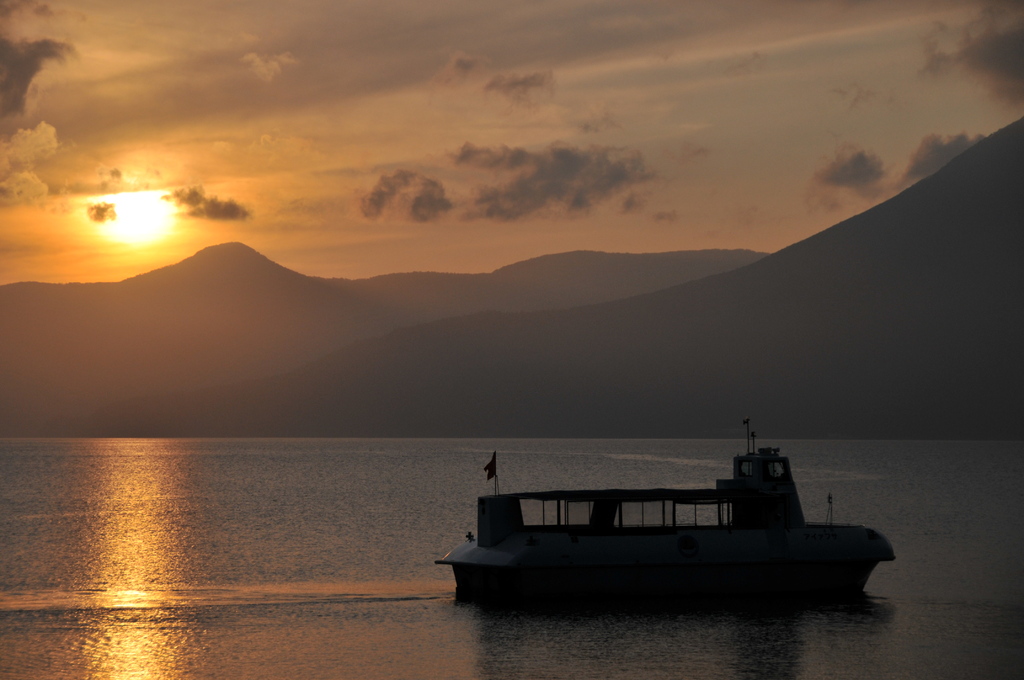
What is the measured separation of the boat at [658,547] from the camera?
56094 mm

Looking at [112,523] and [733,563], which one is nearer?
[733,563]

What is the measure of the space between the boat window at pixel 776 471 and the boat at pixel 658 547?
7 cm

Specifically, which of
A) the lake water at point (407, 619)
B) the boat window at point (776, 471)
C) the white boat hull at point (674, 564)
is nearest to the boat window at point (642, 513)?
the white boat hull at point (674, 564)

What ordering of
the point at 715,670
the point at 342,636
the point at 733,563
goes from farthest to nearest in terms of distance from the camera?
the point at 733,563 → the point at 342,636 → the point at 715,670

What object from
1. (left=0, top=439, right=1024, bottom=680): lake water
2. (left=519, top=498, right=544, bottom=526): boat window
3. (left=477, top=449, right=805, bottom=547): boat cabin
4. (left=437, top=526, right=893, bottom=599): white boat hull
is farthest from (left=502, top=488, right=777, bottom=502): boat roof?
(left=0, top=439, right=1024, bottom=680): lake water

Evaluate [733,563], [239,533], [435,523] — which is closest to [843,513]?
[435,523]

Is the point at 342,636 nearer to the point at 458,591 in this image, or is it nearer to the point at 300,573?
the point at 458,591

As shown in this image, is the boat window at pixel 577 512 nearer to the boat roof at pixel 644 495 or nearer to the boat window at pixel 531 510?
the boat roof at pixel 644 495

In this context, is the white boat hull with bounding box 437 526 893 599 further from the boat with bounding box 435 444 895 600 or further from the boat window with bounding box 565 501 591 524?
the boat window with bounding box 565 501 591 524

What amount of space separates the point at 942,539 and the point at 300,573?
50.6 meters

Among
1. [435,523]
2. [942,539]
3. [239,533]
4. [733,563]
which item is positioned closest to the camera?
[733,563]

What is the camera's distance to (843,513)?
12125 cm

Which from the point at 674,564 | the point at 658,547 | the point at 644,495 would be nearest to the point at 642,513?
the point at 644,495

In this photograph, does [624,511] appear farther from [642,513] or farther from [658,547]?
[658,547]
